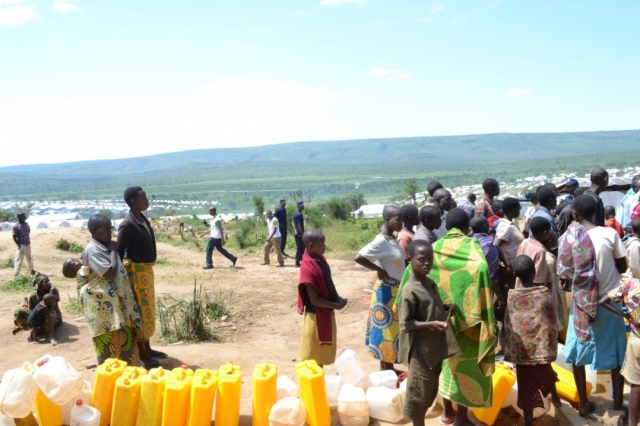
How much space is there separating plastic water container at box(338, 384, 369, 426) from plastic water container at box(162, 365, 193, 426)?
1113 mm

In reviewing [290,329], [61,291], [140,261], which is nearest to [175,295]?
[61,291]

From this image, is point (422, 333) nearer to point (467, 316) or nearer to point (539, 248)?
point (467, 316)

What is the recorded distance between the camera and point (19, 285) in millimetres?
11469

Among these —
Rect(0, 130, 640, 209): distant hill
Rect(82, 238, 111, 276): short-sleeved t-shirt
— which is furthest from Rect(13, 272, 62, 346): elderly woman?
Rect(0, 130, 640, 209): distant hill

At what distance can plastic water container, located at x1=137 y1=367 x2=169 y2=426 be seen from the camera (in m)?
4.06

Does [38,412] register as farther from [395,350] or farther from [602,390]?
[602,390]

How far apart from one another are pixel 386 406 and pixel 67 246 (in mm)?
15641

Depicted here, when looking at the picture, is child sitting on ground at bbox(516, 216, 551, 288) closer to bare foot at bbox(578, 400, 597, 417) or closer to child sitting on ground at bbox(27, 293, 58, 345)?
bare foot at bbox(578, 400, 597, 417)

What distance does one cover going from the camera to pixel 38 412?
4203 mm

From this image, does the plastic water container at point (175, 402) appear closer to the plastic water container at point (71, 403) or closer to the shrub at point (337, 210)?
the plastic water container at point (71, 403)

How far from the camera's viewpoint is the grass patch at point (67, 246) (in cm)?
1767

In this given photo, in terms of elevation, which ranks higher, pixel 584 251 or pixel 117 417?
pixel 584 251

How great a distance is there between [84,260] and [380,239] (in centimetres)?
251

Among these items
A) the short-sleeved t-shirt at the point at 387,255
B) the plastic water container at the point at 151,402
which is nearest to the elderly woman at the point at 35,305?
the plastic water container at the point at 151,402
